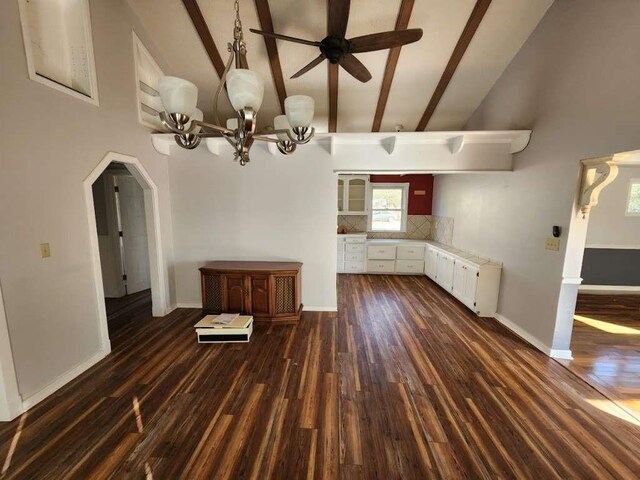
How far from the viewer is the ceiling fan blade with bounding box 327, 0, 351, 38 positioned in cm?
187

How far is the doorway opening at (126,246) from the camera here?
3586 millimetres

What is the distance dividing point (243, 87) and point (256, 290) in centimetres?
264

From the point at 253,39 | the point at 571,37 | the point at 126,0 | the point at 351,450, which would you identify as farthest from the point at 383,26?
the point at 351,450

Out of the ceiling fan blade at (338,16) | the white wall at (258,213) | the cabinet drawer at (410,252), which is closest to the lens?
the ceiling fan blade at (338,16)

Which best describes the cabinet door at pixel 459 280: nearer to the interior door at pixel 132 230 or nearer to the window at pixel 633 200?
the window at pixel 633 200

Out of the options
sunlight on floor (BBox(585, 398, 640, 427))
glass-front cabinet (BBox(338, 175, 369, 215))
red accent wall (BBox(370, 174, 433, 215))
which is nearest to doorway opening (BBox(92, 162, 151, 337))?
glass-front cabinet (BBox(338, 175, 369, 215))

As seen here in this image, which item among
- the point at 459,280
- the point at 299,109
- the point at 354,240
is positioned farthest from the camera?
the point at 354,240

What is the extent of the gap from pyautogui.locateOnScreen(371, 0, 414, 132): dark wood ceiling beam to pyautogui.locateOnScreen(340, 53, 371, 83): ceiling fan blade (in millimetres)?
911

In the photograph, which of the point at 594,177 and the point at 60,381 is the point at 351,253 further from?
the point at 60,381

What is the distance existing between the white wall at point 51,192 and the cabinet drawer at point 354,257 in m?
4.38

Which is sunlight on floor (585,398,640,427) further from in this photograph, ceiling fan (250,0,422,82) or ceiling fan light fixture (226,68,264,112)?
ceiling fan light fixture (226,68,264,112)

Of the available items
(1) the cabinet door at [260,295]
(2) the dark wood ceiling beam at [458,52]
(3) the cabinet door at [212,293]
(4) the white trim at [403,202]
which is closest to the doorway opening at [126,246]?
(3) the cabinet door at [212,293]

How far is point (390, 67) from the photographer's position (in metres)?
3.46

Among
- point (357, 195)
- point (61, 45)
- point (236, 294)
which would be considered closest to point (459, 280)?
point (357, 195)
